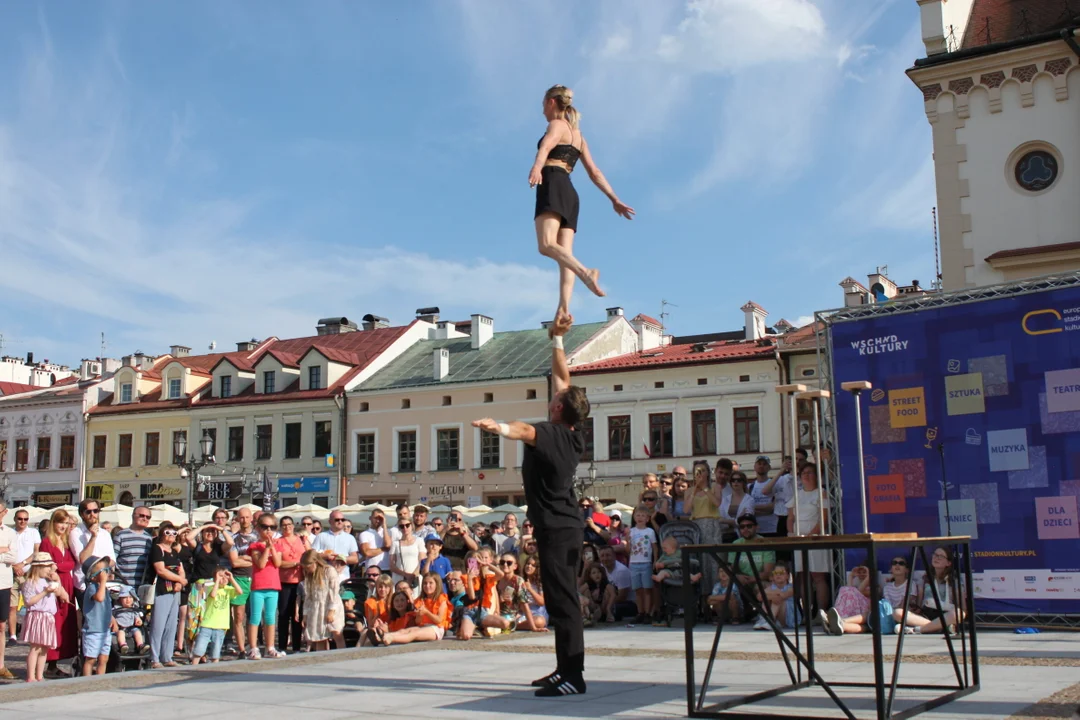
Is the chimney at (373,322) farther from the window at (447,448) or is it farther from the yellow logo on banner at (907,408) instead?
the yellow logo on banner at (907,408)

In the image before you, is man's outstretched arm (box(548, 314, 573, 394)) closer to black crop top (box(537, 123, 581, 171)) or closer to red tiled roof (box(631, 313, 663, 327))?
black crop top (box(537, 123, 581, 171))

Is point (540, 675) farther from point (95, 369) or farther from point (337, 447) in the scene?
point (95, 369)

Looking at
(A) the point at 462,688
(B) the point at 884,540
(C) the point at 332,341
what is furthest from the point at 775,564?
(C) the point at 332,341

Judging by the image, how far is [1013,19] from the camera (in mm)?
20422

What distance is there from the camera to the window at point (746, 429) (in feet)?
112

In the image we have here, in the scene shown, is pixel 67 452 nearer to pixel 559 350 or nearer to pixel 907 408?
pixel 907 408

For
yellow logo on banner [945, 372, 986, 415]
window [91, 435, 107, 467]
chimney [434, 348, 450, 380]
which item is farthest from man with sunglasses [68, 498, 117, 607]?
window [91, 435, 107, 467]

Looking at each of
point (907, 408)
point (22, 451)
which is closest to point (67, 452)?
point (22, 451)

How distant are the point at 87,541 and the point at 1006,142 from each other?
16625 millimetres

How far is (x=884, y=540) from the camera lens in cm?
501

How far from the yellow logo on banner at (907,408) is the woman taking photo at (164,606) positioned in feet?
25.0

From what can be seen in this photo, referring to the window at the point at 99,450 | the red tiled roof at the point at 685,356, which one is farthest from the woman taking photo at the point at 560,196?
the window at the point at 99,450

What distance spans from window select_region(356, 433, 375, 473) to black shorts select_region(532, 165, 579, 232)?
34.3m

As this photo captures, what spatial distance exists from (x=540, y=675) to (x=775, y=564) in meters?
5.06
